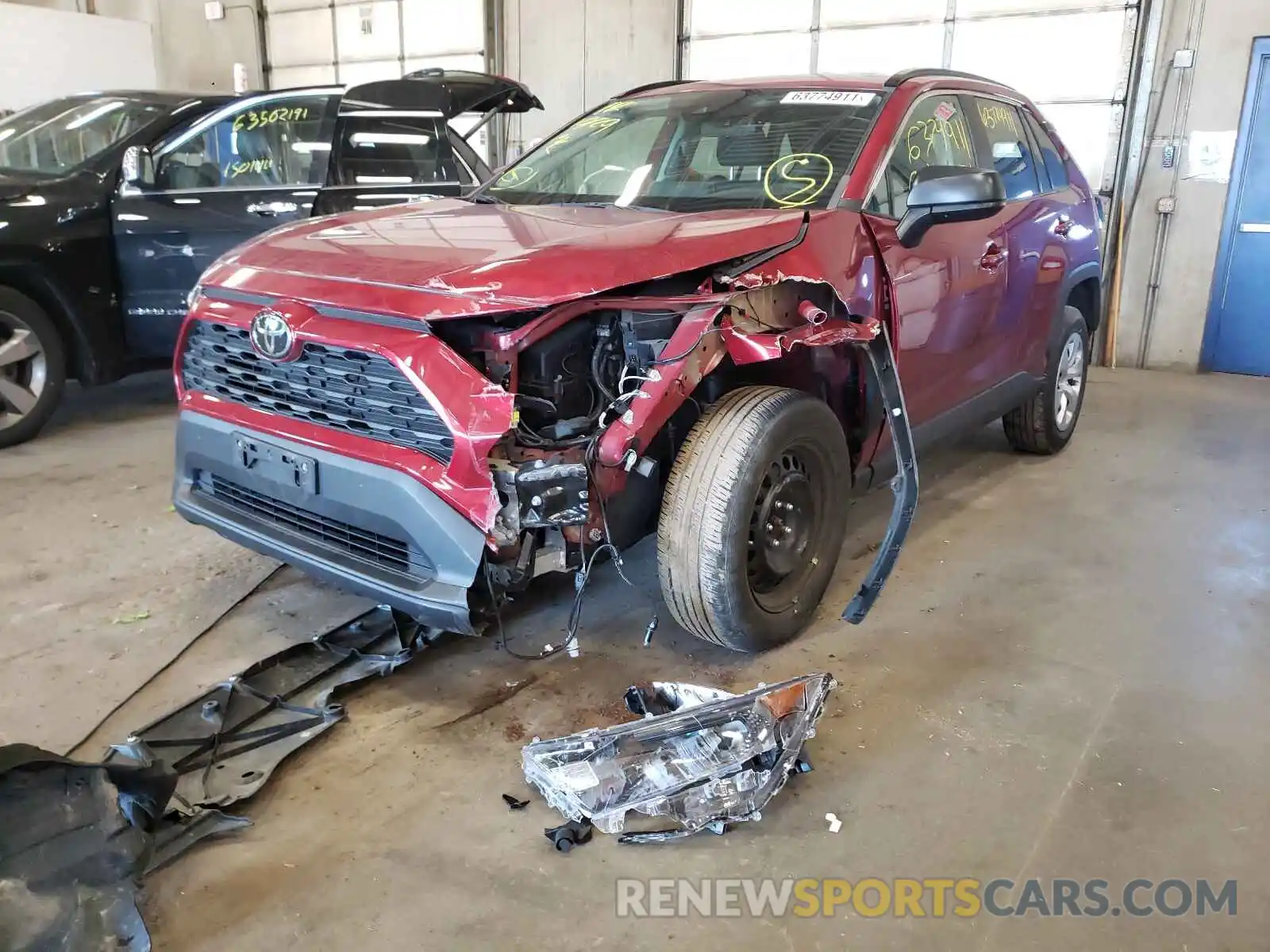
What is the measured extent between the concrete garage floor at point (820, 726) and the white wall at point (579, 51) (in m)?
5.94

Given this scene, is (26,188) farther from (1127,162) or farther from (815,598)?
(1127,162)

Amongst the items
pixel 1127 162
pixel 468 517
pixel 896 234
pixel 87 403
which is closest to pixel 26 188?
pixel 87 403

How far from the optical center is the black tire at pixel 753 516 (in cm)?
248

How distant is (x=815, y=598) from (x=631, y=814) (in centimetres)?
100

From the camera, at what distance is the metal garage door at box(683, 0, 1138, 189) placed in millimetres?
6820

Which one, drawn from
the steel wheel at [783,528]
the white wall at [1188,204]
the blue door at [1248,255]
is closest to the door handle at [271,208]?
the steel wheel at [783,528]

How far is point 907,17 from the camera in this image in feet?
24.4

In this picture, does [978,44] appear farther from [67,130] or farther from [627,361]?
[627,361]

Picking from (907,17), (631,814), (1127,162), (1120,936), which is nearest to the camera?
(1120,936)

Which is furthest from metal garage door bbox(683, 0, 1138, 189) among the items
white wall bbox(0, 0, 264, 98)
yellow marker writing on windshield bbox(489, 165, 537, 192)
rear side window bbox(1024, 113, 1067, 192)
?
Answer: white wall bbox(0, 0, 264, 98)

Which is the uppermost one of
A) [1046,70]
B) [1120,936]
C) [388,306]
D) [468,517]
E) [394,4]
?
[394,4]

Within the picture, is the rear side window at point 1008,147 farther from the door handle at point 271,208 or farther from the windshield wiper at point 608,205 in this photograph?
the door handle at point 271,208

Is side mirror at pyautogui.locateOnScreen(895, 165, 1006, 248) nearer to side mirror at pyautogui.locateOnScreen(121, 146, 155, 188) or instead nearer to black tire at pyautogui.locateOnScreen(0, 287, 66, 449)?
side mirror at pyautogui.locateOnScreen(121, 146, 155, 188)

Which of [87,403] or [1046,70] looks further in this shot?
[1046,70]
